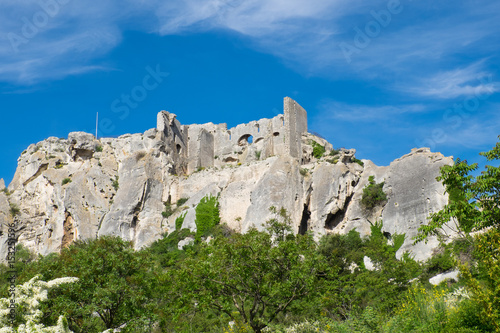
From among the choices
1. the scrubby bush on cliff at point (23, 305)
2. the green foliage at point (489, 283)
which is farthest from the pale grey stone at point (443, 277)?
the scrubby bush on cliff at point (23, 305)

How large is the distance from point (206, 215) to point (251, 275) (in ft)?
97.5

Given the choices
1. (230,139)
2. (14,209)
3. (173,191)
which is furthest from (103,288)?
(230,139)

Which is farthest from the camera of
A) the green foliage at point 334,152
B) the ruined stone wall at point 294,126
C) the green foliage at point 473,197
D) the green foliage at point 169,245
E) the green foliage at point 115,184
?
the green foliage at point 115,184

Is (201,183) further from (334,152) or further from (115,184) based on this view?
(334,152)

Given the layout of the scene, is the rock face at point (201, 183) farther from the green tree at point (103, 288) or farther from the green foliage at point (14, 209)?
the green tree at point (103, 288)

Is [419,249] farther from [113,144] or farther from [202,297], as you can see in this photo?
[113,144]

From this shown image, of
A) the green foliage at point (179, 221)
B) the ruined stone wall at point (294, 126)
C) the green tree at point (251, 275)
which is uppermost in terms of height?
the ruined stone wall at point (294, 126)

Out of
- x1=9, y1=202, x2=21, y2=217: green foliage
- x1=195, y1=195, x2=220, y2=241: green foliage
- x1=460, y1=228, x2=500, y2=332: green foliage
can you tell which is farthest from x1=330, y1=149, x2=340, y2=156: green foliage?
x1=460, y1=228, x2=500, y2=332: green foliage

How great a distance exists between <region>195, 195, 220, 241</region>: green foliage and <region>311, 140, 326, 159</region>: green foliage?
10032 millimetres

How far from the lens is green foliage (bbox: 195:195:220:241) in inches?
1923

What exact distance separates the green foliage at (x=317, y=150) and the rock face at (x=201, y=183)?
283 millimetres

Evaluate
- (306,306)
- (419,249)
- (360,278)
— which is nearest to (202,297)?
(306,306)

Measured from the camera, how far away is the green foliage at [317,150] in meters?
53.4

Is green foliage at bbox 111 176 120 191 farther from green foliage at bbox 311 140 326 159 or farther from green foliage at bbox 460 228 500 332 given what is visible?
green foliage at bbox 460 228 500 332
